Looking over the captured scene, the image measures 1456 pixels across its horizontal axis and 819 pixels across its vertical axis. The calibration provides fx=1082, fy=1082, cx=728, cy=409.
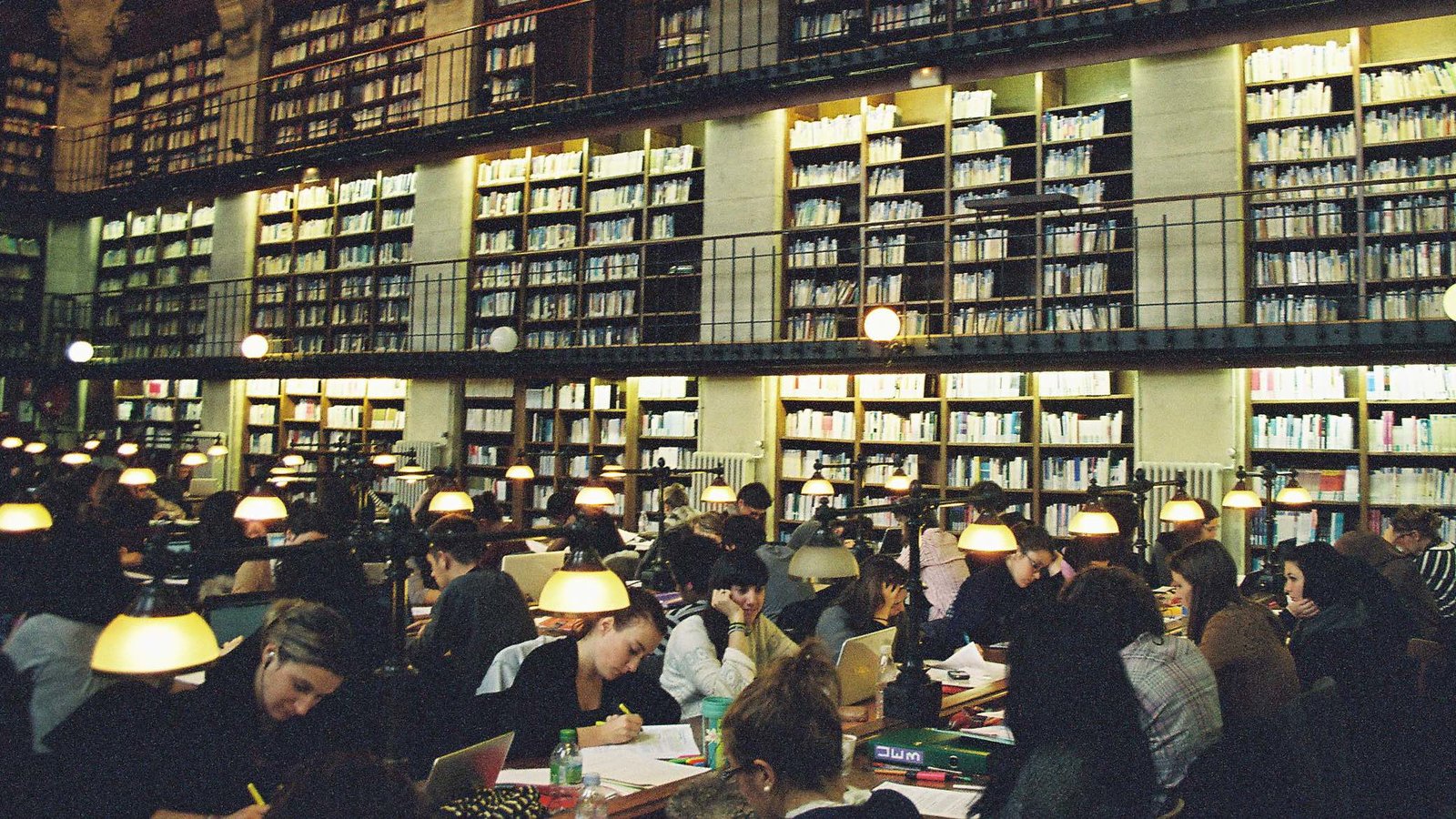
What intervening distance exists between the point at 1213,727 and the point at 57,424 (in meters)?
15.5

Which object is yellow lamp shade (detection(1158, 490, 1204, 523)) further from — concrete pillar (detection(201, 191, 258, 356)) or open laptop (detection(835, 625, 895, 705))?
concrete pillar (detection(201, 191, 258, 356))

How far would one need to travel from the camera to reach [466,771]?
256 centimetres

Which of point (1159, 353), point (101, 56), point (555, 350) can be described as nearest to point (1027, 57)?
point (1159, 353)

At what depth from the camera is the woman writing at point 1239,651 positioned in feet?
11.2

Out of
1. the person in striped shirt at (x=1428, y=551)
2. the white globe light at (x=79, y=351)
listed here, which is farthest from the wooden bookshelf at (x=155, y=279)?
the person in striped shirt at (x=1428, y=551)

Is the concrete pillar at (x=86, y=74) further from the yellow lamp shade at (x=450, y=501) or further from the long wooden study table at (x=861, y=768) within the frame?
the long wooden study table at (x=861, y=768)

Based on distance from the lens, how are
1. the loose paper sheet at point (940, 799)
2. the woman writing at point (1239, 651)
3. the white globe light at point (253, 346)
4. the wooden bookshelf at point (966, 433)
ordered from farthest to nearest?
the white globe light at point (253, 346)
the wooden bookshelf at point (966, 433)
the woman writing at point (1239, 651)
the loose paper sheet at point (940, 799)

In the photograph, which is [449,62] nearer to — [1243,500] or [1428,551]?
[1243,500]

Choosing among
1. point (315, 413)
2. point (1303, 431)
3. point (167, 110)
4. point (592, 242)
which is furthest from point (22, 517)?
point (167, 110)

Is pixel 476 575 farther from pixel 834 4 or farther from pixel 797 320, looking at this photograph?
pixel 834 4

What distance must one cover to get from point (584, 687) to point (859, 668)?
984mm

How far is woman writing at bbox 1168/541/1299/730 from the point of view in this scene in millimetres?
3426

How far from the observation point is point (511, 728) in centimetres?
312

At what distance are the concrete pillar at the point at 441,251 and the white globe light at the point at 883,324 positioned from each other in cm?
490
